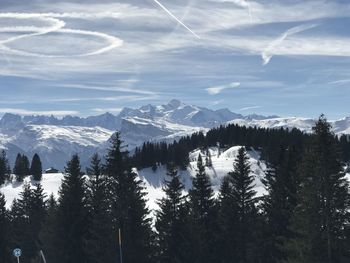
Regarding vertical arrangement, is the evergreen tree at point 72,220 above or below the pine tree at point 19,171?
below

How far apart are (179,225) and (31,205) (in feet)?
83.6

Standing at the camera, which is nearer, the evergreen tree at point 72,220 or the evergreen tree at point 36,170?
the evergreen tree at point 72,220

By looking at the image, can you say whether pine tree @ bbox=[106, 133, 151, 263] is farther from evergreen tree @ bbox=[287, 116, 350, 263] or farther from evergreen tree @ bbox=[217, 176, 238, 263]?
evergreen tree @ bbox=[287, 116, 350, 263]

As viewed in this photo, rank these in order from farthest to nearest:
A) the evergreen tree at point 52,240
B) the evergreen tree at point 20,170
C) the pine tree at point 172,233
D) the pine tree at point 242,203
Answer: the evergreen tree at point 20,170, the pine tree at point 242,203, the evergreen tree at point 52,240, the pine tree at point 172,233

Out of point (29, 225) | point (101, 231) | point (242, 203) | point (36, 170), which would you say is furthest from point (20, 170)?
point (101, 231)

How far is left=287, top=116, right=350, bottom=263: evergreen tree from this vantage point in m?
29.6

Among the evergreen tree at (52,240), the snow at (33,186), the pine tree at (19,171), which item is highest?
the pine tree at (19,171)

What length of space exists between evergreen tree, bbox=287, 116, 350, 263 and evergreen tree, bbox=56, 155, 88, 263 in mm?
18662

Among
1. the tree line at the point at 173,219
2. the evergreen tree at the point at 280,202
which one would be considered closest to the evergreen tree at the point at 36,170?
the tree line at the point at 173,219

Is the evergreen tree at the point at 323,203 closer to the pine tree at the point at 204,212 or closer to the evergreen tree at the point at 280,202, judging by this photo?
the evergreen tree at the point at 280,202

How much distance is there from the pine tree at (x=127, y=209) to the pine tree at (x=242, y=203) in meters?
7.96

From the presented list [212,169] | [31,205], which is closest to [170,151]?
[212,169]

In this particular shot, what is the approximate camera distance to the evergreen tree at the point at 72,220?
4197 centimetres

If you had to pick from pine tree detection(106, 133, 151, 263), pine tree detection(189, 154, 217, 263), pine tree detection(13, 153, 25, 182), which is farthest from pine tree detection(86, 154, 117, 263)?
pine tree detection(13, 153, 25, 182)
